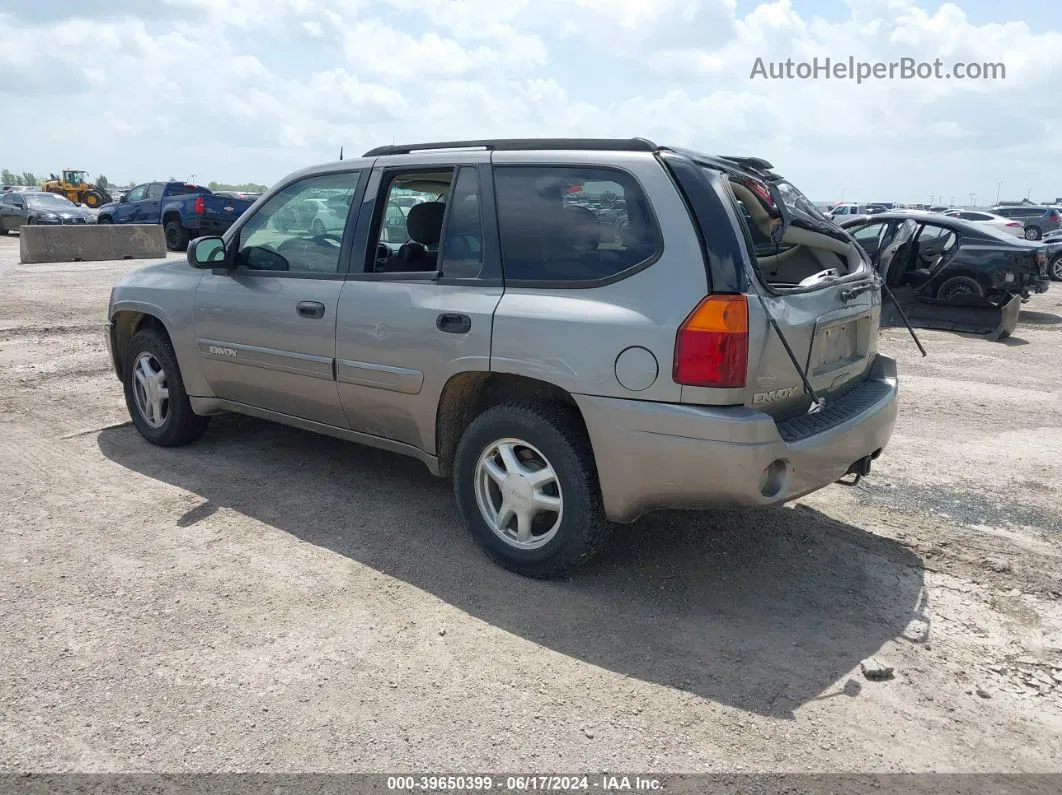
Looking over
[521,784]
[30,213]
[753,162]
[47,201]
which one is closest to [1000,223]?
[753,162]

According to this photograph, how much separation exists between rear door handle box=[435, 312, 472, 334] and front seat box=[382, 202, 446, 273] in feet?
1.31

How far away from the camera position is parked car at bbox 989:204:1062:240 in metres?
34.4

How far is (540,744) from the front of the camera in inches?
108

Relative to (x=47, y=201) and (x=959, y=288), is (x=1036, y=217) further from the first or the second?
(x=47, y=201)

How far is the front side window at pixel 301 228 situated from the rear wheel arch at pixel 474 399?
1031 mm

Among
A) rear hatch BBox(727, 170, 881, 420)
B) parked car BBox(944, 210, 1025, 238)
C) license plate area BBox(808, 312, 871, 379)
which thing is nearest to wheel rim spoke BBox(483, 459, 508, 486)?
rear hatch BBox(727, 170, 881, 420)

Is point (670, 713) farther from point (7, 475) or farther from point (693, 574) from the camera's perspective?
point (7, 475)

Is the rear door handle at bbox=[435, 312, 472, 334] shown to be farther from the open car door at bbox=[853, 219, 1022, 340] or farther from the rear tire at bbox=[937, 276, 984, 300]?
the rear tire at bbox=[937, 276, 984, 300]

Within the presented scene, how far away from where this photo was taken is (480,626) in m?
3.49

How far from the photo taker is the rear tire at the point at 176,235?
21141 millimetres

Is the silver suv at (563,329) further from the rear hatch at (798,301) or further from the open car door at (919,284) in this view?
the open car door at (919,284)

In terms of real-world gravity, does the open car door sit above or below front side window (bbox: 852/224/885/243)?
below

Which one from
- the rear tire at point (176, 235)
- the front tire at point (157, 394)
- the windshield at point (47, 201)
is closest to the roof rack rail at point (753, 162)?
the front tire at point (157, 394)

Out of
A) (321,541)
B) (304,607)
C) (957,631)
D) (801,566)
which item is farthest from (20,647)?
(957,631)
